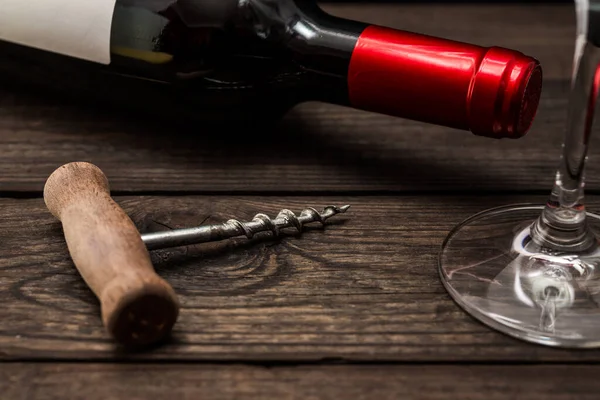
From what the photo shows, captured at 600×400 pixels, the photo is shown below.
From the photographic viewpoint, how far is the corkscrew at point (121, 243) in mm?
523

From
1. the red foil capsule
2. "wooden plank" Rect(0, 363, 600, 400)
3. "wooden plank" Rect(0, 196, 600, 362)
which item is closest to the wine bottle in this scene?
the red foil capsule

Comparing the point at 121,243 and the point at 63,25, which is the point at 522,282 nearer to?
the point at 121,243

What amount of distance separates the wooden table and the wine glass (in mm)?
15

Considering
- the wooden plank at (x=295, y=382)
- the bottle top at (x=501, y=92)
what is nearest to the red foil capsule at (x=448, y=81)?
the bottle top at (x=501, y=92)

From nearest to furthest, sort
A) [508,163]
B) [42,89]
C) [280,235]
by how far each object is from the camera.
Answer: [280,235], [508,163], [42,89]

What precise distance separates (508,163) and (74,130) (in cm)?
44

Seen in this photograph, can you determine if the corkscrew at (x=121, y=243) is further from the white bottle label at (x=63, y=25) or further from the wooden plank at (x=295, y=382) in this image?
the white bottle label at (x=63, y=25)

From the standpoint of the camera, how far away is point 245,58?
30.4 inches

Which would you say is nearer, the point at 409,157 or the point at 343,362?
the point at 343,362

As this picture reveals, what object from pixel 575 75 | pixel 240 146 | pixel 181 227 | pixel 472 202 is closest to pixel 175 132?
pixel 240 146

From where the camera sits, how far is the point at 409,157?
828mm

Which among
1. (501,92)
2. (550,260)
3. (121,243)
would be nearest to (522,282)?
(550,260)

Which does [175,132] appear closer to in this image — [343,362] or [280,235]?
[280,235]

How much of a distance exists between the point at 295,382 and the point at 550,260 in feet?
0.73
